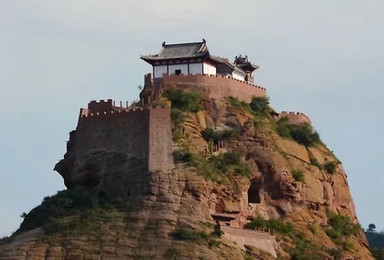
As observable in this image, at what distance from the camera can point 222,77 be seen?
70.3 metres

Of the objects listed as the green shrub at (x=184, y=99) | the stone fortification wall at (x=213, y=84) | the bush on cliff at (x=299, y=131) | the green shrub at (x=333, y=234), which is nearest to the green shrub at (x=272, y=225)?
the green shrub at (x=333, y=234)

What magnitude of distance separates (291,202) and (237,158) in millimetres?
4481

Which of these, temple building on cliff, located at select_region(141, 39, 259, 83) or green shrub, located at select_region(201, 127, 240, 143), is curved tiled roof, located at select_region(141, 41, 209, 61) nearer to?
temple building on cliff, located at select_region(141, 39, 259, 83)

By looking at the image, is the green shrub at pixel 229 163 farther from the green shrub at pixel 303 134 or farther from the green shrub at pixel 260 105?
the green shrub at pixel 303 134

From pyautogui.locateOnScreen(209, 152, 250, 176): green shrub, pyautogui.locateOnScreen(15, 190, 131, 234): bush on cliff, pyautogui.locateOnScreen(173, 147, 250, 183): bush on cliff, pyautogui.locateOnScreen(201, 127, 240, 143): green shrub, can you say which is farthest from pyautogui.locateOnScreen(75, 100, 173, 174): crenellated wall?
pyautogui.locateOnScreen(201, 127, 240, 143): green shrub

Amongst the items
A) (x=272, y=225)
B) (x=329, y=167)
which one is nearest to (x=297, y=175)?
(x=272, y=225)

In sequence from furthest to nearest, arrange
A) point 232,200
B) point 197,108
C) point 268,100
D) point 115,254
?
point 268,100 < point 197,108 < point 232,200 < point 115,254

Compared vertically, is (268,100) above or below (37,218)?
above

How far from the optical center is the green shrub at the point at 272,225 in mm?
64625

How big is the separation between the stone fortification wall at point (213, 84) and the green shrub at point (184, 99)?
0.99 meters

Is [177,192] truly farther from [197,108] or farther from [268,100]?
[268,100]

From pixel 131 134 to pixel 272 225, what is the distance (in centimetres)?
966

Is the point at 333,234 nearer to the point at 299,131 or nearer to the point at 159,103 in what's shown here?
the point at 299,131

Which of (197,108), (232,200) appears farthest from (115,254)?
(197,108)
